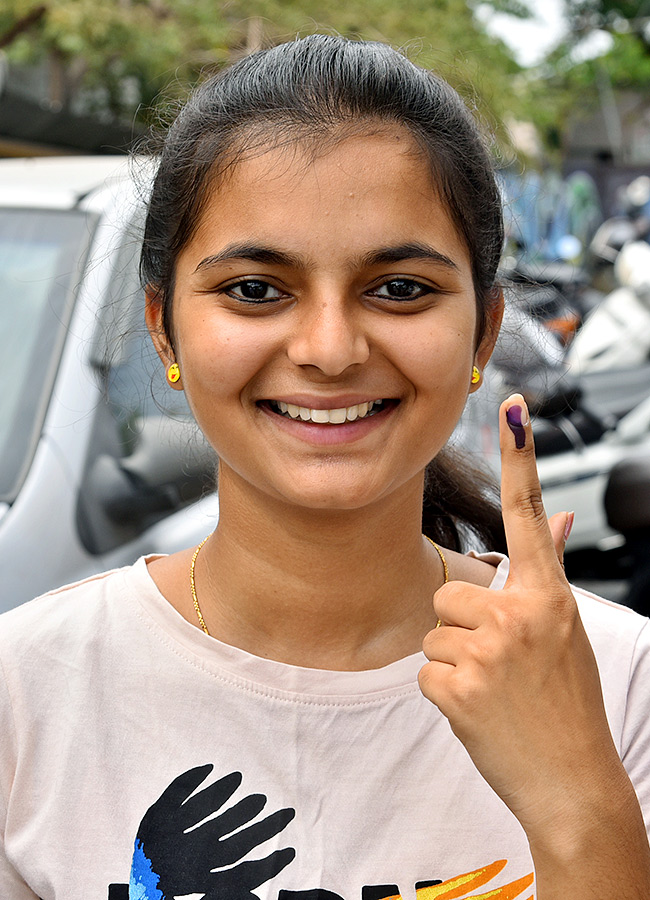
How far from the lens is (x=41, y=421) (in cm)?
257

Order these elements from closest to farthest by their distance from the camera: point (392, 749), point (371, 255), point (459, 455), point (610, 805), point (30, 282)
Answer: point (610, 805) < point (371, 255) < point (392, 749) < point (459, 455) < point (30, 282)

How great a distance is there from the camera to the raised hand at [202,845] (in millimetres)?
1420

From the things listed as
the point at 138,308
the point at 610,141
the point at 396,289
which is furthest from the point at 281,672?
the point at 610,141

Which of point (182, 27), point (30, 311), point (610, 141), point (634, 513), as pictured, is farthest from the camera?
point (610, 141)

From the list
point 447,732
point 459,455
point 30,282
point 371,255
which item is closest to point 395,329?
point 371,255

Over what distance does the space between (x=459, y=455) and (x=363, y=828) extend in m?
0.85

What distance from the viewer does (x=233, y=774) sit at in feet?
4.87

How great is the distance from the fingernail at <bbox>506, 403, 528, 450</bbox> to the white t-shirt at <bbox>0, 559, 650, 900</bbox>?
44cm

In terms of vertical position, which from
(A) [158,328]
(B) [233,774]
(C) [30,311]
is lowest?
(B) [233,774]

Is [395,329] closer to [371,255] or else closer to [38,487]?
[371,255]

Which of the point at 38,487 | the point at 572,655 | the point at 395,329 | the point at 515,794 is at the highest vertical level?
the point at 395,329

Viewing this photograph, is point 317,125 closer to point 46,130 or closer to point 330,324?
point 330,324

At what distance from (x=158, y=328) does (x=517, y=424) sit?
26.7 inches

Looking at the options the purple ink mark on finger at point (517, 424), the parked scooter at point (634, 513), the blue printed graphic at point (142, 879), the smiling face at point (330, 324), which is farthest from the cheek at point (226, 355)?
the parked scooter at point (634, 513)
